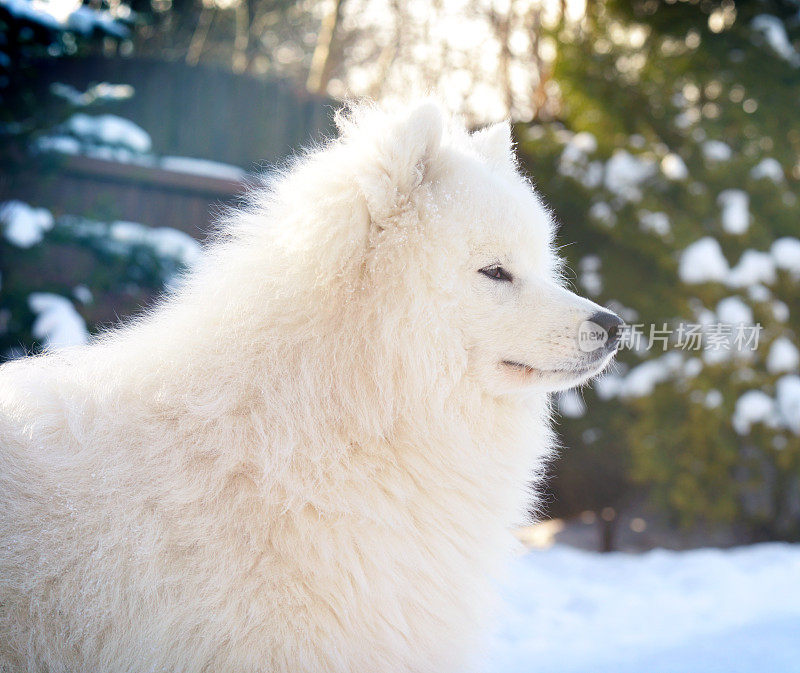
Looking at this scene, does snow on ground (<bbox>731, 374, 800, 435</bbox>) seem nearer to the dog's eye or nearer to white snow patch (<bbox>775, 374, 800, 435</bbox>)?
white snow patch (<bbox>775, 374, 800, 435</bbox>)

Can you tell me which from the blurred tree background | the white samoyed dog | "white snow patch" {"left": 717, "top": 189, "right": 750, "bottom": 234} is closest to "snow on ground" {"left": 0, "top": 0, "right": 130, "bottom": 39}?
the blurred tree background

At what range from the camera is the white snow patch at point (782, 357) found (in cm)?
652

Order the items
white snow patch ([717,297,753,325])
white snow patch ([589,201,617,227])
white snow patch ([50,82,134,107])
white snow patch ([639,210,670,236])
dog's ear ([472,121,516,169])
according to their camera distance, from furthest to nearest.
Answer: white snow patch ([589,201,617,227]) < white snow patch ([639,210,670,236]) < white snow patch ([717,297,753,325]) < white snow patch ([50,82,134,107]) < dog's ear ([472,121,516,169])

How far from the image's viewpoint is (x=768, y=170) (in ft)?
22.4

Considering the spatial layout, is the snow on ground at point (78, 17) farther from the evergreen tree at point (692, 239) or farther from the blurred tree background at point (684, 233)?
the evergreen tree at point (692, 239)

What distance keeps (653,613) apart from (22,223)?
543 centimetres

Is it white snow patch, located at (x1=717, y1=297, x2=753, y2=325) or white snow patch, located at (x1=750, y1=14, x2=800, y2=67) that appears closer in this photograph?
white snow patch, located at (x1=717, y1=297, x2=753, y2=325)

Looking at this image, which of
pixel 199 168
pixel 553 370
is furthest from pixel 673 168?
pixel 553 370

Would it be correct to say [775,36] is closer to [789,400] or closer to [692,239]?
[692,239]

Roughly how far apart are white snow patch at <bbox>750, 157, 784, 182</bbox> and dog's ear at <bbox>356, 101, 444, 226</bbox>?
19.1ft

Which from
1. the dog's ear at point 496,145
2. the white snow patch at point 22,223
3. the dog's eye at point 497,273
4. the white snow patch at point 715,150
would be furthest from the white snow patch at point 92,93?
the white snow patch at point 715,150

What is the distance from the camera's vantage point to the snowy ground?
3.21 metres

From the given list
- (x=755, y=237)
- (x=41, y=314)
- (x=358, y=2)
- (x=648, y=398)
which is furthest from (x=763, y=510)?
(x=358, y=2)

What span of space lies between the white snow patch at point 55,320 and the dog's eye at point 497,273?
3.34m
